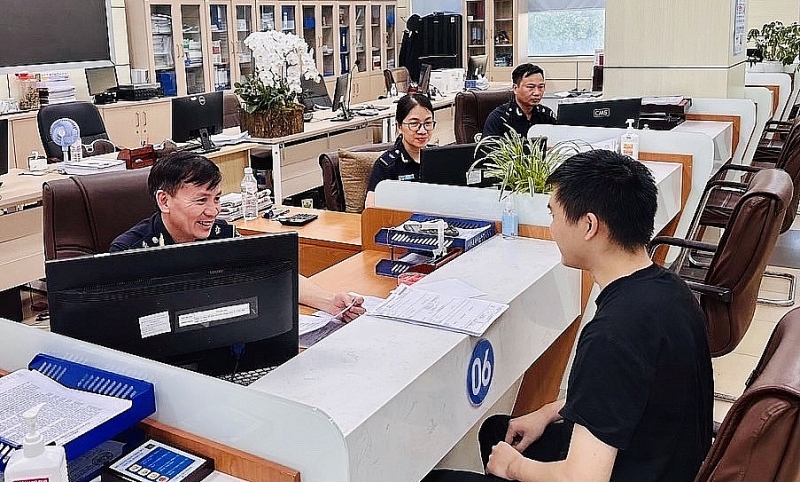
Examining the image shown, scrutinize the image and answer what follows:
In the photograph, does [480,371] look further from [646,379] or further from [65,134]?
[65,134]

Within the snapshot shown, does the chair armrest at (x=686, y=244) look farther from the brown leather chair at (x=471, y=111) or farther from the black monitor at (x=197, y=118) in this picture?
the brown leather chair at (x=471, y=111)

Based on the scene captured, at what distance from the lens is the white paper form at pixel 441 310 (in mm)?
1965

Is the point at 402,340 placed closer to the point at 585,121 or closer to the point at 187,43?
the point at 585,121

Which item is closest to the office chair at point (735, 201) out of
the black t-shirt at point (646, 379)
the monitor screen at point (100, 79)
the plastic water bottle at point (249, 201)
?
→ the plastic water bottle at point (249, 201)

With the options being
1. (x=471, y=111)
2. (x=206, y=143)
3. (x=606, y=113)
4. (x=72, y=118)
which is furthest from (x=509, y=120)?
(x=72, y=118)

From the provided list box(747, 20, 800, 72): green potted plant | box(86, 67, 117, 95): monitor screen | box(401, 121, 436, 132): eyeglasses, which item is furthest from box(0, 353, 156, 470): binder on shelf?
box(747, 20, 800, 72): green potted plant

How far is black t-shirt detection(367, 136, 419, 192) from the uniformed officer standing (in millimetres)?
1531

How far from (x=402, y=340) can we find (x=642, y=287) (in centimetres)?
55

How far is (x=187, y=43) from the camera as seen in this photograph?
8.23 m

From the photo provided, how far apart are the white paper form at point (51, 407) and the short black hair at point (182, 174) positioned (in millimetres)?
1027

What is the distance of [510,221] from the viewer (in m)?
2.77

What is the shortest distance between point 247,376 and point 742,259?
1.84 m

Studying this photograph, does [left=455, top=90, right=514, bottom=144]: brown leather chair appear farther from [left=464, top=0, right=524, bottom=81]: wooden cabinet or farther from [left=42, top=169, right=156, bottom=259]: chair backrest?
[left=464, top=0, right=524, bottom=81]: wooden cabinet

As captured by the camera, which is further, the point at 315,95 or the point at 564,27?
the point at 564,27
